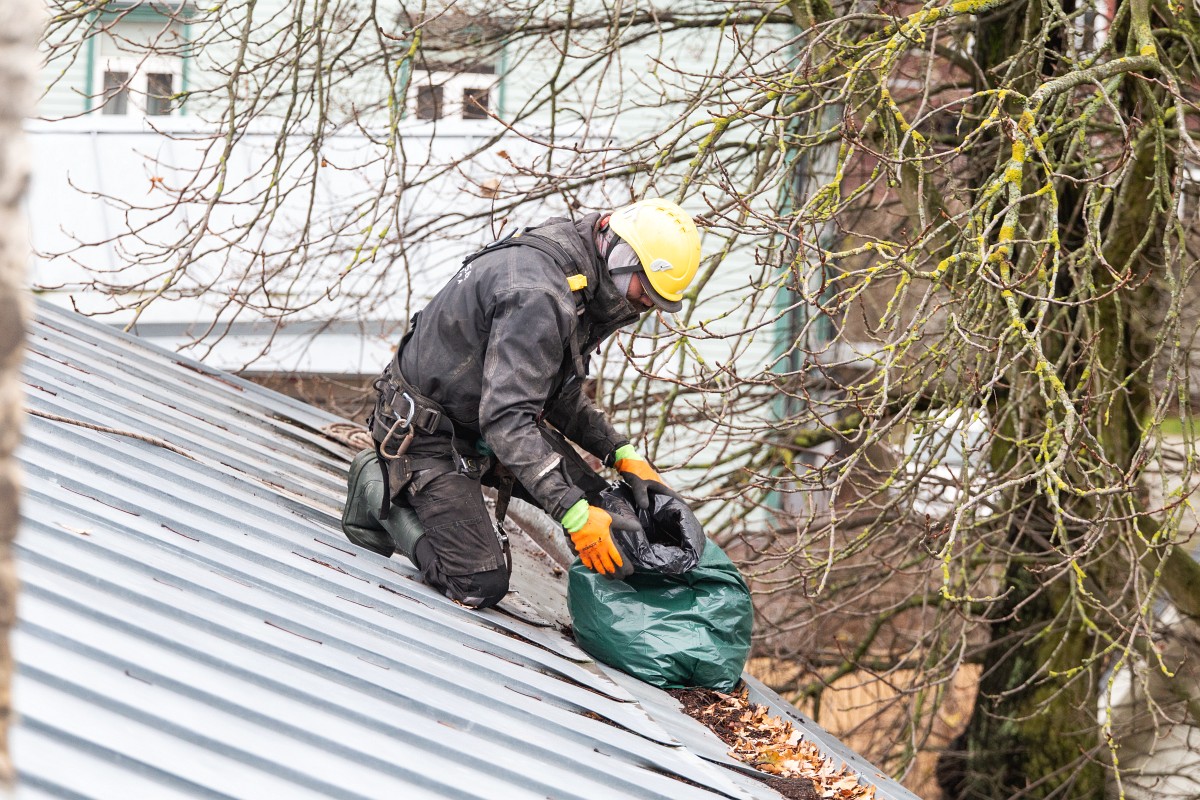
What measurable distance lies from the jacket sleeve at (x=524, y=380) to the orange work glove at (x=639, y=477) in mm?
610

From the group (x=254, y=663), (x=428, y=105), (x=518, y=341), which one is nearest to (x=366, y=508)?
(x=518, y=341)

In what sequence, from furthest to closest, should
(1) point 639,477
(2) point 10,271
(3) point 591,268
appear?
1. (1) point 639,477
2. (3) point 591,268
3. (2) point 10,271

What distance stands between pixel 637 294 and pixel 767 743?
5.28 feet

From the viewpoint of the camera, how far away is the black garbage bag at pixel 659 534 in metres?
4.25

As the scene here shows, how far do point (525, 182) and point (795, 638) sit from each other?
4499 mm

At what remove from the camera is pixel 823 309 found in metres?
4.13

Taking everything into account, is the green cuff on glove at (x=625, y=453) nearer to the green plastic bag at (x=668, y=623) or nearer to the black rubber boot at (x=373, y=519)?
the green plastic bag at (x=668, y=623)

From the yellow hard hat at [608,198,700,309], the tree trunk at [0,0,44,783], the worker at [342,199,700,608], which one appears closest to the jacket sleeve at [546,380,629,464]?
the worker at [342,199,700,608]

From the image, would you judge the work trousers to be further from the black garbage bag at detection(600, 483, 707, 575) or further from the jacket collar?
the jacket collar

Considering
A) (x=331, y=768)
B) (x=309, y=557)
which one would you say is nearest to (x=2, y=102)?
(x=331, y=768)

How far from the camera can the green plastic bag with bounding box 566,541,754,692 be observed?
166 inches

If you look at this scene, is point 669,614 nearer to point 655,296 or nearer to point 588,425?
point 588,425

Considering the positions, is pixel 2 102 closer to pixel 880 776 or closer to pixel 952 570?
pixel 880 776

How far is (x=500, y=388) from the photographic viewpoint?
3.92 metres
